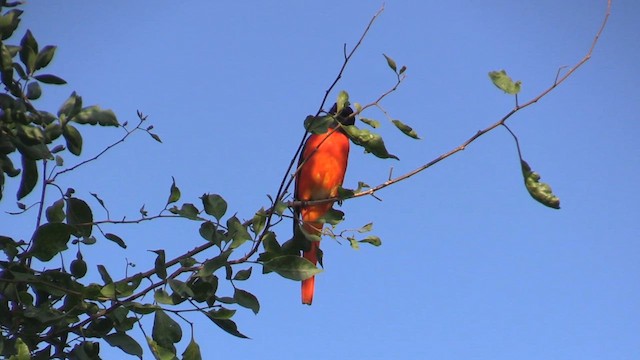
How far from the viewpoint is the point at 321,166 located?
507cm

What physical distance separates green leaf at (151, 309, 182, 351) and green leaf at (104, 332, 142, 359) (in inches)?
2.0

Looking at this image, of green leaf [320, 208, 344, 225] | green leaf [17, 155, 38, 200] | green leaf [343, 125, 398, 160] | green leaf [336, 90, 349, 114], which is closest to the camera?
green leaf [17, 155, 38, 200]

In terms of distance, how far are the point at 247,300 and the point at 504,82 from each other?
85 cm

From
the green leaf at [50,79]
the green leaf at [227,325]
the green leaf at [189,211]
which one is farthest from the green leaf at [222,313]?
the green leaf at [50,79]

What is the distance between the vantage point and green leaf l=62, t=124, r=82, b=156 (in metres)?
2.21

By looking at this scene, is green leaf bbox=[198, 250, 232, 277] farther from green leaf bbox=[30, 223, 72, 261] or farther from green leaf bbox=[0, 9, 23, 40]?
green leaf bbox=[0, 9, 23, 40]

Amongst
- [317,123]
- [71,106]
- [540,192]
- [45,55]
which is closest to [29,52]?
[45,55]

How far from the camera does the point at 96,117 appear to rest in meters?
2.22

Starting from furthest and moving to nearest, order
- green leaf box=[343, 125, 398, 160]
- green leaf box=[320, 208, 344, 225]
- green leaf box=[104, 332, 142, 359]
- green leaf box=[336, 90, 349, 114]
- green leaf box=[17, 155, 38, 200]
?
green leaf box=[320, 208, 344, 225] → green leaf box=[336, 90, 349, 114] → green leaf box=[343, 125, 398, 160] → green leaf box=[104, 332, 142, 359] → green leaf box=[17, 155, 38, 200]

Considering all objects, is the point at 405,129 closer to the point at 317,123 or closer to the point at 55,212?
the point at 317,123

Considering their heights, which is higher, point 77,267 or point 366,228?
point 366,228

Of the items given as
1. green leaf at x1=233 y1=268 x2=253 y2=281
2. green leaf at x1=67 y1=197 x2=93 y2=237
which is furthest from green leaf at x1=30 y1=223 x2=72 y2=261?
green leaf at x1=233 y1=268 x2=253 y2=281

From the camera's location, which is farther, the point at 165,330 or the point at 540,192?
the point at 165,330

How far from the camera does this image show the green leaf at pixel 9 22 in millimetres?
2153
